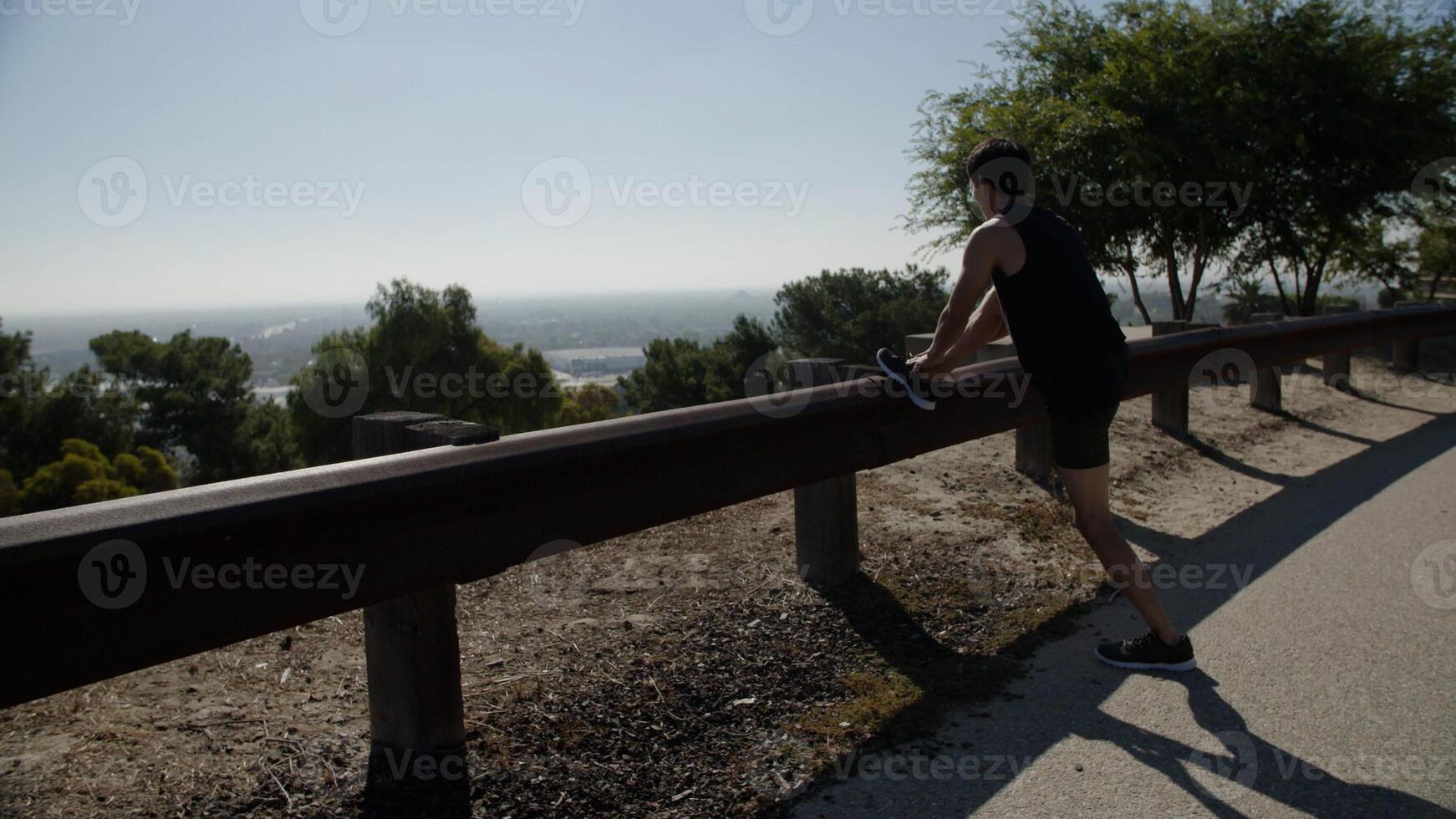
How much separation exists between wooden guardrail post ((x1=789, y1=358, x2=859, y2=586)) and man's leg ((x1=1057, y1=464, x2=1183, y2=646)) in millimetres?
1030

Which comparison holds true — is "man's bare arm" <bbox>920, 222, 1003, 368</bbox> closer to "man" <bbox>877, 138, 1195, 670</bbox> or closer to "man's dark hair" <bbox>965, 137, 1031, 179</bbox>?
"man" <bbox>877, 138, 1195, 670</bbox>

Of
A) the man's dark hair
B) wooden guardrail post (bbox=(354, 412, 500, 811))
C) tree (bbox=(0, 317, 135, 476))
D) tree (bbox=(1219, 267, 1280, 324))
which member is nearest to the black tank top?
the man's dark hair

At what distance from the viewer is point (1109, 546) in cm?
384

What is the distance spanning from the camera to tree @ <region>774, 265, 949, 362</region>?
26.9 m

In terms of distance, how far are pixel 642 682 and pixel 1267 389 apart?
344 inches

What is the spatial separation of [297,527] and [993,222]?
8.25 feet

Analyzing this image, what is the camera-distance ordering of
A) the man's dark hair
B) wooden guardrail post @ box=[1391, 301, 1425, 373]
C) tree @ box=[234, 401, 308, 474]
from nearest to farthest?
1. the man's dark hair
2. wooden guardrail post @ box=[1391, 301, 1425, 373]
3. tree @ box=[234, 401, 308, 474]

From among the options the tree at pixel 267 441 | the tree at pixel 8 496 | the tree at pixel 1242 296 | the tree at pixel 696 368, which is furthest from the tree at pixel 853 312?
the tree at pixel 267 441

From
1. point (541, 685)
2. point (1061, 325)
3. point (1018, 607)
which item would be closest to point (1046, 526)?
point (1018, 607)

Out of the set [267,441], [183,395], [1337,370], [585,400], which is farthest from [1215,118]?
[183,395]

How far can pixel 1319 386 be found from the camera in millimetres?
11898

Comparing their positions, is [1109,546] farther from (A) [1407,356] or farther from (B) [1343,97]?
(B) [1343,97]

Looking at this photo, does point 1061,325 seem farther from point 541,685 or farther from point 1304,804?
point 541,685

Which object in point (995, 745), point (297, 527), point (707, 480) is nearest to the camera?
point (297, 527)
